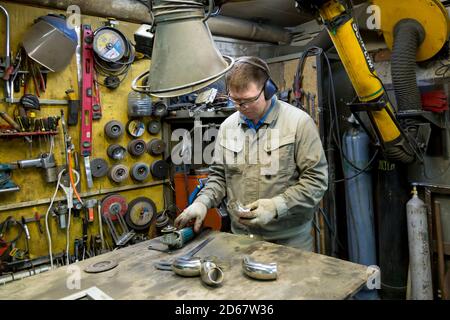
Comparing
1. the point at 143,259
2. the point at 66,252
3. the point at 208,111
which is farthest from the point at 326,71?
the point at 66,252

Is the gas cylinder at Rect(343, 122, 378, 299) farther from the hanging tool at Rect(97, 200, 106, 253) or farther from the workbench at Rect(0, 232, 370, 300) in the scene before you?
the hanging tool at Rect(97, 200, 106, 253)

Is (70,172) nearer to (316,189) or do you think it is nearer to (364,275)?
(316,189)

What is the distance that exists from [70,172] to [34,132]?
38 centimetres

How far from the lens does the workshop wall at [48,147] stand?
222 centimetres

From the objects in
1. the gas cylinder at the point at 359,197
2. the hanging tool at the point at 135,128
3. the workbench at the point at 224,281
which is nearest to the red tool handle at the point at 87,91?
the hanging tool at the point at 135,128

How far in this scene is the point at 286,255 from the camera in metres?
1.25

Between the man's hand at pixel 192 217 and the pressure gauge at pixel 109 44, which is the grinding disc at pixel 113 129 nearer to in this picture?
the pressure gauge at pixel 109 44

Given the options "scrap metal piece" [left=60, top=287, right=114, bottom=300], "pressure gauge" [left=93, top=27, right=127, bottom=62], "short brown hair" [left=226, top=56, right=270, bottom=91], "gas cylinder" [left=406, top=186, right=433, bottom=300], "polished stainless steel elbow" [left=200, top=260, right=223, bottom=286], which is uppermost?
"pressure gauge" [left=93, top=27, right=127, bottom=62]

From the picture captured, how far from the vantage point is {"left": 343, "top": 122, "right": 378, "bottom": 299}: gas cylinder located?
8.20 ft

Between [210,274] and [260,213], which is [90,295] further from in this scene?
[260,213]

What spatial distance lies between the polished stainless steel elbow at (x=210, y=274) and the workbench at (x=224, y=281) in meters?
0.02

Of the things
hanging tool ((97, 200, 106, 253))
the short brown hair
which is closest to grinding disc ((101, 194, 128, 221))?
hanging tool ((97, 200, 106, 253))

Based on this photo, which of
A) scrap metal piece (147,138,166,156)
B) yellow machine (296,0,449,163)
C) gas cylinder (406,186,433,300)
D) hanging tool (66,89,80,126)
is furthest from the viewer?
scrap metal piece (147,138,166,156)

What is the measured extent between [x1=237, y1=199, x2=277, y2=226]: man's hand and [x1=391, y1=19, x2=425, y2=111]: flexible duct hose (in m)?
1.28
